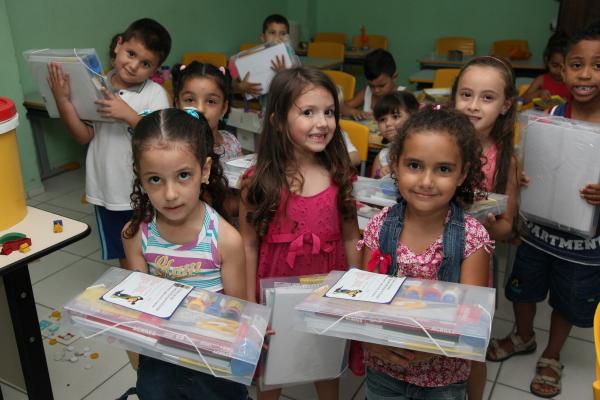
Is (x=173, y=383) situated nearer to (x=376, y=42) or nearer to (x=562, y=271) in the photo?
(x=562, y=271)

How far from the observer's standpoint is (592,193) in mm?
1700

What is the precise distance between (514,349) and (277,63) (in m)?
2.10

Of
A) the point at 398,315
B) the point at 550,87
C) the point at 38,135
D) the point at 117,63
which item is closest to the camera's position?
the point at 398,315

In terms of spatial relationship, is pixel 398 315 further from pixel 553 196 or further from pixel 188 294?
pixel 553 196

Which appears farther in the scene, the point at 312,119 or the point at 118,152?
the point at 118,152

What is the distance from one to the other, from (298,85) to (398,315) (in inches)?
31.6

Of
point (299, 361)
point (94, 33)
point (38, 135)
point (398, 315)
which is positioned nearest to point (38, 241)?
point (299, 361)

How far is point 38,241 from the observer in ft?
5.18

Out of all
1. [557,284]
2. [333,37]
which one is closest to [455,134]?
[557,284]

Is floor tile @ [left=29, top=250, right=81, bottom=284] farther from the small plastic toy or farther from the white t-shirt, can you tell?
the small plastic toy

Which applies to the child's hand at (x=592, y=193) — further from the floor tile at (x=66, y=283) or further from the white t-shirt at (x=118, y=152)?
the floor tile at (x=66, y=283)

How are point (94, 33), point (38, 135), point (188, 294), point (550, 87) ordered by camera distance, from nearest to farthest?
point (188, 294) → point (550, 87) → point (38, 135) → point (94, 33)

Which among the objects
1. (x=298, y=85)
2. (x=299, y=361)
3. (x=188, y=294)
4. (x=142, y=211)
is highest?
(x=298, y=85)

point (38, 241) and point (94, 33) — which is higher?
point (94, 33)
